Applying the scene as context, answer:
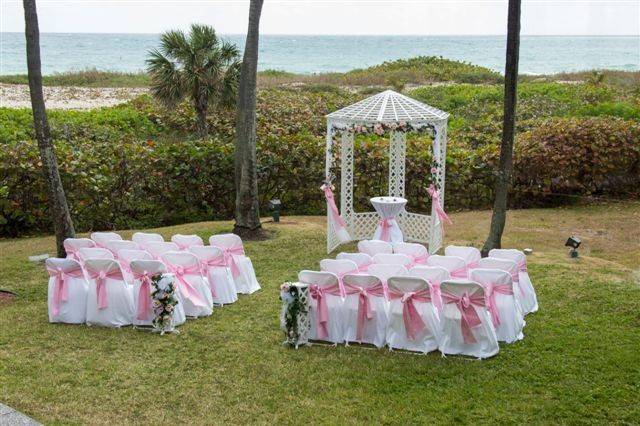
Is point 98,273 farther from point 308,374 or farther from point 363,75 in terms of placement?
point 363,75

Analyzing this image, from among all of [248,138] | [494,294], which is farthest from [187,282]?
[248,138]

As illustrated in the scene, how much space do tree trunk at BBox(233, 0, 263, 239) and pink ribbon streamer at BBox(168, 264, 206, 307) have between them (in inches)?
205

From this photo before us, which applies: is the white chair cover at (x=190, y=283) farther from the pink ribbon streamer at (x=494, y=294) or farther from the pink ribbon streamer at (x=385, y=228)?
the pink ribbon streamer at (x=385, y=228)

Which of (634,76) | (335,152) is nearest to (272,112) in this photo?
(335,152)

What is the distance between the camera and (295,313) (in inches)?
400

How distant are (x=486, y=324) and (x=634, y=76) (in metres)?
45.4

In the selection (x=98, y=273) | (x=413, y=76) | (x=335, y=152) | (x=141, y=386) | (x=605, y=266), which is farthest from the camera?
(x=413, y=76)

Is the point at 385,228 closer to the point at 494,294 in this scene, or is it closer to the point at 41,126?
the point at 494,294

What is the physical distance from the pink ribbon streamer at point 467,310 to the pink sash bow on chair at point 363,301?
96 centimetres

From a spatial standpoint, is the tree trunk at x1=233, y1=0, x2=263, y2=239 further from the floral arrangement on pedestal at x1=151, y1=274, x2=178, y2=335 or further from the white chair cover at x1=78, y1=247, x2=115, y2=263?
the floral arrangement on pedestal at x1=151, y1=274, x2=178, y2=335

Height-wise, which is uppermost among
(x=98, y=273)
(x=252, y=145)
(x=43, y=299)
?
(x=252, y=145)

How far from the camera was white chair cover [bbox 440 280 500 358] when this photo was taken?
9727 mm

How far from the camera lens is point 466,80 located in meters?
51.0

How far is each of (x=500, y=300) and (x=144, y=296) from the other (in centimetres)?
504
